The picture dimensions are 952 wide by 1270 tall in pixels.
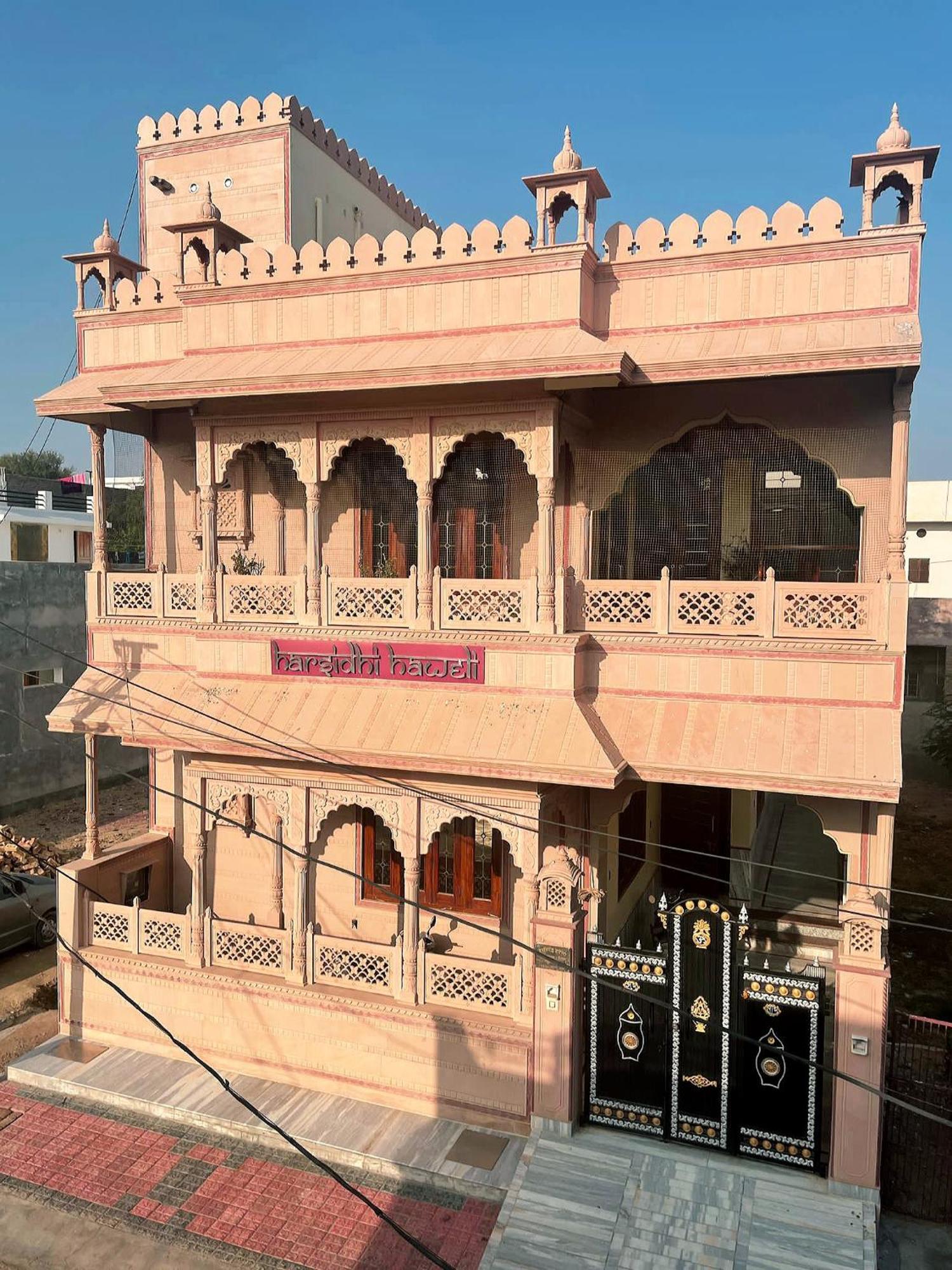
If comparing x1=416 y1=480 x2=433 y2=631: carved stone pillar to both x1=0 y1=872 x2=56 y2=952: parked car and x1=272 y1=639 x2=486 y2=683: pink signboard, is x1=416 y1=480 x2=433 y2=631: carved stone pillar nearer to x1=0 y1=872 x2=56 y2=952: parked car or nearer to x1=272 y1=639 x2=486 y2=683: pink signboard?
x1=272 y1=639 x2=486 y2=683: pink signboard

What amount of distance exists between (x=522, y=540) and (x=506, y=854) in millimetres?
3993

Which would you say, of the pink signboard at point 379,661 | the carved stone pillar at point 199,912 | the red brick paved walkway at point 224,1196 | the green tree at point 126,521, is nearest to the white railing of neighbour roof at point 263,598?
the pink signboard at point 379,661

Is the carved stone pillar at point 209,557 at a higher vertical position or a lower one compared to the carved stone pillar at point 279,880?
higher

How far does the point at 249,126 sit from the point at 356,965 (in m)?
12.2

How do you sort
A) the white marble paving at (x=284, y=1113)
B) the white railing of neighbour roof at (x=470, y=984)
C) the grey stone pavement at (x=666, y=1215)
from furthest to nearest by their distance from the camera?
the white railing of neighbour roof at (x=470, y=984) → the white marble paving at (x=284, y=1113) → the grey stone pavement at (x=666, y=1215)

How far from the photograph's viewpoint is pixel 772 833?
16.5 m

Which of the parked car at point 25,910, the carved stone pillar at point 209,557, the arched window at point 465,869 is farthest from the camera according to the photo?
the parked car at point 25,910

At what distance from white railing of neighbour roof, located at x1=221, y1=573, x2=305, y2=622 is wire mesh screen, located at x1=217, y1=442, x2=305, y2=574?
58.6 inches

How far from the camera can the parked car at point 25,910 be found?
14.7 m

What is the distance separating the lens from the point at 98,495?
1234 cm

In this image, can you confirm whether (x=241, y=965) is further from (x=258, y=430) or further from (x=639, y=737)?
(x=258, y=430)

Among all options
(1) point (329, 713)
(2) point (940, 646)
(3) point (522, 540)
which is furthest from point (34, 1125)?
(2) point (940, 646)

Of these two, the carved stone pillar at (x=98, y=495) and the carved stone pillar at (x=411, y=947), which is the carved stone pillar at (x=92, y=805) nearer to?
the carved stone pillar at (x=98, y=495)

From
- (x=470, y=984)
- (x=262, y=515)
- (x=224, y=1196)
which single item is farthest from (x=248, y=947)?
(x=262, y=515)
